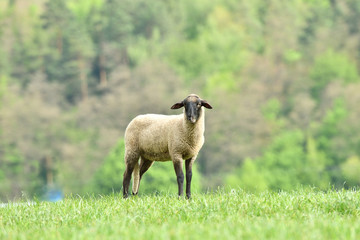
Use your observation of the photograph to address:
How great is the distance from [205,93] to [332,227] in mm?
136293

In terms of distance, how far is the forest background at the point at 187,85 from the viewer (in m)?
117

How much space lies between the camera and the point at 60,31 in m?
164

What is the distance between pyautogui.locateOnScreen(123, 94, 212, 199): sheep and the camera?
1174 cm

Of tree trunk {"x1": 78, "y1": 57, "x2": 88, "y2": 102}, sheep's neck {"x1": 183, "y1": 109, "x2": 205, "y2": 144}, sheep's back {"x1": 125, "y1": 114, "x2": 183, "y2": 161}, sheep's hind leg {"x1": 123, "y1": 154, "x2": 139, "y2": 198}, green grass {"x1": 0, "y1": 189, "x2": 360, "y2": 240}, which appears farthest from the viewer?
tree trunk {"x1": 78, "y1": 57, "x2": 88, "y2": 102}

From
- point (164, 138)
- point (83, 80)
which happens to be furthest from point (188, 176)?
point (83, 80)

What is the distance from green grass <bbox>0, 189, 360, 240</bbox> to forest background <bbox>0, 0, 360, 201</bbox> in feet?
230

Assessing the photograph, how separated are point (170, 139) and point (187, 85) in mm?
136484

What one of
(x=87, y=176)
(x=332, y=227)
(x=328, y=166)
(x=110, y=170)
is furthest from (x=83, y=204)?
(x=328, y=166)

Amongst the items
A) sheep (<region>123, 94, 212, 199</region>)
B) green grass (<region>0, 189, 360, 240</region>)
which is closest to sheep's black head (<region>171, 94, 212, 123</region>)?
sheep (<region>123, 94, 212, 199</region>)

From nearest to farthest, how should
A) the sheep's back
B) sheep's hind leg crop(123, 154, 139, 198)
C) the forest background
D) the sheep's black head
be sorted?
the sheep's black head, the sheep's back, sheep's hind leg crop(123, 154, 139, 198), the forest background

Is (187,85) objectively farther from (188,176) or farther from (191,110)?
(191,110)

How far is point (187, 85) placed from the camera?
148 m

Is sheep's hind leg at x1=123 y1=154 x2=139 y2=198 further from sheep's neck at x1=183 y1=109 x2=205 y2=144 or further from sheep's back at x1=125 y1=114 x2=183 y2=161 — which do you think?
sheep's neck at x1=183 y1=109 x2=205 y2=144

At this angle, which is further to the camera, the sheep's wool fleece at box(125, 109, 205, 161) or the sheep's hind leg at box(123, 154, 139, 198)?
the sheep's hind leg at box(123, 154, 139, 198)
